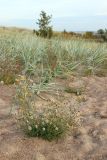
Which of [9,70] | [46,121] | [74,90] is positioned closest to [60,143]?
[46,121]

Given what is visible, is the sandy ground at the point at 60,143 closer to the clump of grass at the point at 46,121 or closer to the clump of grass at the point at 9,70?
the clump of grass at the point at 46,121

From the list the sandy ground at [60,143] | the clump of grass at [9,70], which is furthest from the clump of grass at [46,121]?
the clump of grass at [9,70]

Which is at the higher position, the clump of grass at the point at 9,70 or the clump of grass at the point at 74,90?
the clump of grass at the point at 9,70

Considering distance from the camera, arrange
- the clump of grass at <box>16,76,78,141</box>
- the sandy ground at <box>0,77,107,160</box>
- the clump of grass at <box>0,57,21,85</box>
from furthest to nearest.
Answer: the clump of grass at <box>0,57,21,85</box> → the clump of grass at <box>16,76,78,141</box> → the sandy ground at <box>0,77,107,160</box>

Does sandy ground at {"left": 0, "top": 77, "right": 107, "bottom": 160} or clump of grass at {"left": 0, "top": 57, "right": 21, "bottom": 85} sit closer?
sandy ground at {"left": 0, "top": 77, "right": 107, "bottom": 160}

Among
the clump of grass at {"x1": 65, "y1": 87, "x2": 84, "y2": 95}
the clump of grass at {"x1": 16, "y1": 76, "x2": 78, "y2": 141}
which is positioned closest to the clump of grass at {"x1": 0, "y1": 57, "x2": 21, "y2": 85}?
the clump of grass at {"x1": 65, "y1": 87, "x2": 84, "y2": 95}

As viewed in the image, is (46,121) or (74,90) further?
(74,90)

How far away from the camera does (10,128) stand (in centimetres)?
503

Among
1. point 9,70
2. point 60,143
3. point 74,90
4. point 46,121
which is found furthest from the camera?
point 9,70

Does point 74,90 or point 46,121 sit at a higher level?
point 46,121

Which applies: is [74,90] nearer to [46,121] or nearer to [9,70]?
[9,70]

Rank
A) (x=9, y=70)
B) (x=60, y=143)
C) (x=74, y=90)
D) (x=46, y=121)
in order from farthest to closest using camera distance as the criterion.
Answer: (x=9, y=70) → (x=74, y=90) → (x=60, y=143) → (x=46, y=121)

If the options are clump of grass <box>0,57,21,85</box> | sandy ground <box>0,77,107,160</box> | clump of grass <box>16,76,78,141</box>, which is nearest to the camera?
sandy ground <box>0,77,107,160</box>

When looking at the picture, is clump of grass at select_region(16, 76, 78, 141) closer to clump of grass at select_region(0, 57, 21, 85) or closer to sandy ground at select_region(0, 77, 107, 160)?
sandy ground at select_region(0, 77, 107, 160)
